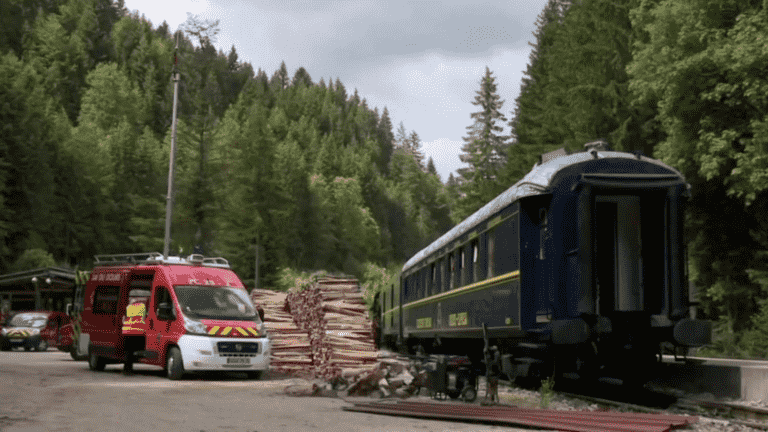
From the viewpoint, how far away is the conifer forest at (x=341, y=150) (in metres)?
26.3

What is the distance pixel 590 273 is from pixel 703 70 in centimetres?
1581

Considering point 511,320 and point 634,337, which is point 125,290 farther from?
point 634,337

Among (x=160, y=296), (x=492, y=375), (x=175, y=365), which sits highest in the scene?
(x=160, y=296)

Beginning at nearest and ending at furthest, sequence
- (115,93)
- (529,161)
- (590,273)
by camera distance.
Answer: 1. (590,273)
2. (529,161)
3. (115,93)

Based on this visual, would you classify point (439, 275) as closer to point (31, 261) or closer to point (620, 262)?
point (620, 262)

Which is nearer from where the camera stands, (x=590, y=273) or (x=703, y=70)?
(x=590, y=273)

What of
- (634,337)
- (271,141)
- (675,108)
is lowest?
(634,337)

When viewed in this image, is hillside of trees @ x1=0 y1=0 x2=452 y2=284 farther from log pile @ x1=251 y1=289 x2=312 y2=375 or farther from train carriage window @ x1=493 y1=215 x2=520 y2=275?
train carriage window @ x1=493 y1=215 x2=520 y2=275

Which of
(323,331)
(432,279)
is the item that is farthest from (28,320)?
(323,331)

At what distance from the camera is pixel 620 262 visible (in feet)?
43.5

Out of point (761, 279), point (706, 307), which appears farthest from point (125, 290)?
point (706, 307)

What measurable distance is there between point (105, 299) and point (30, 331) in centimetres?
1618

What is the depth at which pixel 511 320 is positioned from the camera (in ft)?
45.3

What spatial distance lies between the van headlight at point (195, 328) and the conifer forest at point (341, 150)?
987cm
